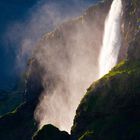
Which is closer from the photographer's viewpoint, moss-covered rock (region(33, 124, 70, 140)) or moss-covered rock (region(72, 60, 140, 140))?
moss-covered rock (region(72, 60, 140, 140))

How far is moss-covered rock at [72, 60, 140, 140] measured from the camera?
160 m

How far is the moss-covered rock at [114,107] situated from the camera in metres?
160

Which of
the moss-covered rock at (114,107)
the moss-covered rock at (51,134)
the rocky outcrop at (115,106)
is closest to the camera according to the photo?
the moss-covered rock at (114,107)

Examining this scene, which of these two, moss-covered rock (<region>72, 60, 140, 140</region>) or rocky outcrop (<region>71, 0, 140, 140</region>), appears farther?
rocky outcrop (<region>71, 0, 140, 140</region>)

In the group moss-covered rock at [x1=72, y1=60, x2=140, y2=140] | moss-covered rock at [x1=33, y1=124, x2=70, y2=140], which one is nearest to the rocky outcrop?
moss-covered rock at [x1=72, y1=60, x2=140, y2=140]

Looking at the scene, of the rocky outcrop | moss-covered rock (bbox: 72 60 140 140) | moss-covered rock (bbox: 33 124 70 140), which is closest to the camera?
moss-covered rock (bbox: 72 60 140 140)

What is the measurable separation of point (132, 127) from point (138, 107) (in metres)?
6.59

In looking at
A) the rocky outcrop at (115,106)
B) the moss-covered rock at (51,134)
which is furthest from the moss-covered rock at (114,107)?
the moss-covered rock at (51,134)

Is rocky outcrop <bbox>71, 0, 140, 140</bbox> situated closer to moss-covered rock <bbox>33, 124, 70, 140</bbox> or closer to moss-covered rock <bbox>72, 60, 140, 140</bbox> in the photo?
moss-covered rock <bbox>72, 60, 140, 140</bbox>

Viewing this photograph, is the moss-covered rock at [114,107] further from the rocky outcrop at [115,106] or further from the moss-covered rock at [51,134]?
the moss-covered rock at [51,134]

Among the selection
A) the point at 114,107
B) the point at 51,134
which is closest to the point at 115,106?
the point at 114,107

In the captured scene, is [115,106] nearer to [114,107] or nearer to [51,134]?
[114,107]

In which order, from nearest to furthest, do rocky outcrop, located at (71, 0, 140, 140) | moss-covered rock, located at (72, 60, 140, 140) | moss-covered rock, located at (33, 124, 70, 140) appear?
1. moss-covered rock, located at (72, 60, 140, 140)
2. rocky outcrop, located at (71, 0, 140, 140)
3. moss-covered rock, located at (33, 124, 70, 140)

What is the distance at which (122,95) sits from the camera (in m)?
167
